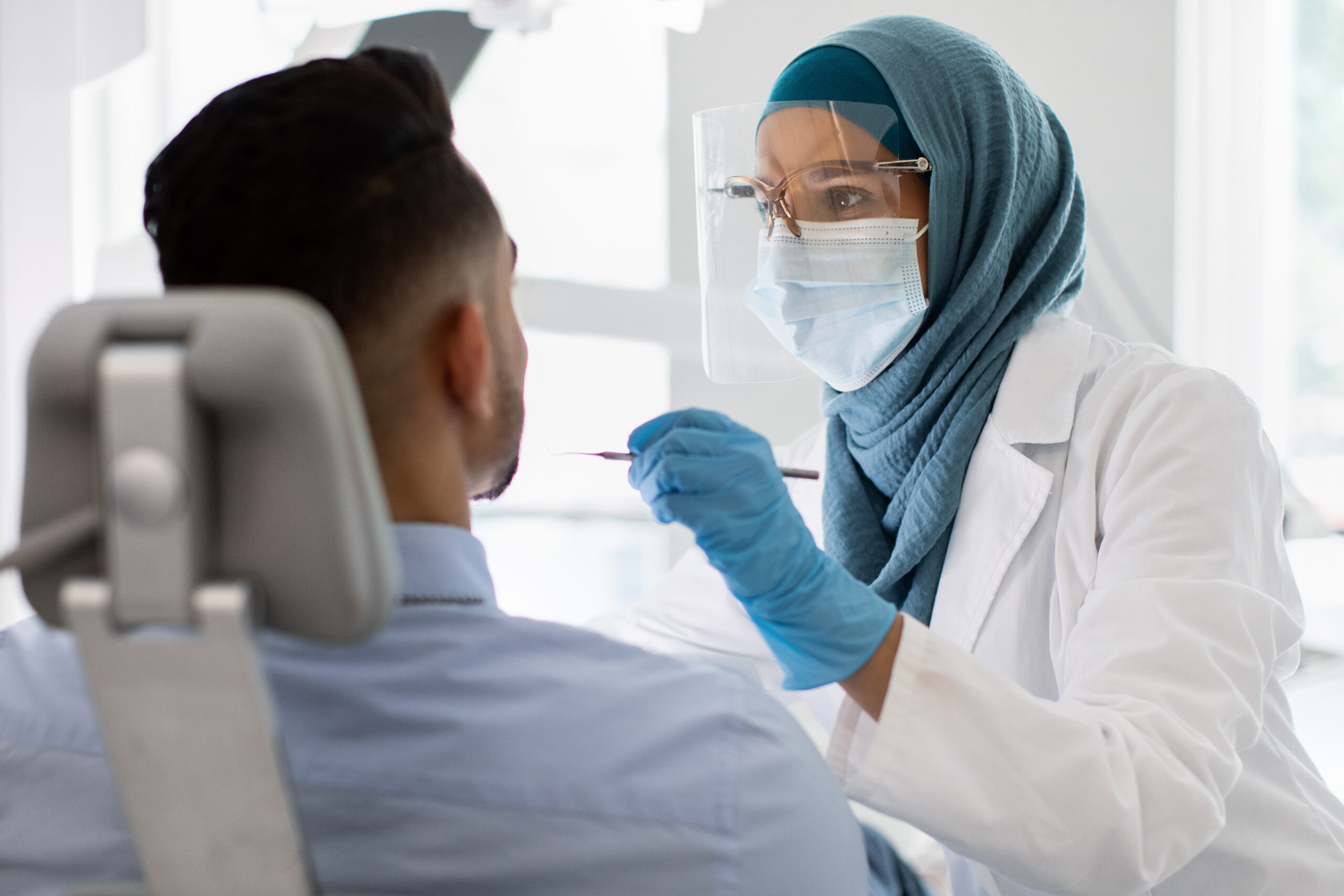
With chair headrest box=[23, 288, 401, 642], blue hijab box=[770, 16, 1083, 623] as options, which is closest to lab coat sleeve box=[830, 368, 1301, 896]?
blue hijab box=[770, 16, 1083, 623]

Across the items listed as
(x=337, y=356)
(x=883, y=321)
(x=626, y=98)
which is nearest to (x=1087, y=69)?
(x=626, y=98)

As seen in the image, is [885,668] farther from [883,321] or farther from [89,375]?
[89,375]

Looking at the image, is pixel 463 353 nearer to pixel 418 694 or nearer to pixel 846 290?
pixel 418 694

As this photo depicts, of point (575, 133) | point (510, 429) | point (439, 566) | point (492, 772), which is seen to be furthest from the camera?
point (575, 133)

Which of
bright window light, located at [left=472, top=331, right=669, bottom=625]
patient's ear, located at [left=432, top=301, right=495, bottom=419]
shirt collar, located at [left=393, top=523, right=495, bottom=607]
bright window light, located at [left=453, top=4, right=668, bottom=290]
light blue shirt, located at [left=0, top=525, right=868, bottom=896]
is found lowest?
bright window light, located at [left=472, top=331, right=669, bottom=625]

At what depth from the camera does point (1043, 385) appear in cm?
125

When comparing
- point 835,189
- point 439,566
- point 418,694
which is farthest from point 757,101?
point 418,694

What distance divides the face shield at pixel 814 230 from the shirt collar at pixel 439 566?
0.74 m

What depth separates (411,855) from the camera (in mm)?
604

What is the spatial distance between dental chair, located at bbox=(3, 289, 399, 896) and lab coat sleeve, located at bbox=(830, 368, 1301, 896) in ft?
1.95

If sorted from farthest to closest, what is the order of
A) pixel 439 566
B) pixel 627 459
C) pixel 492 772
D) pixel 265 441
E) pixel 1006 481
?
pixel 1006 481
pixel 627 459
pixel 439 566
pixel 492 772
pixel 265 441

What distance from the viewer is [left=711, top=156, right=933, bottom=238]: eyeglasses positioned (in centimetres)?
128

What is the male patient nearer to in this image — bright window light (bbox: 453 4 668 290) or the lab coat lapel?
the lab coat lapel

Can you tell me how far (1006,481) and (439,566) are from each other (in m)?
0.79
